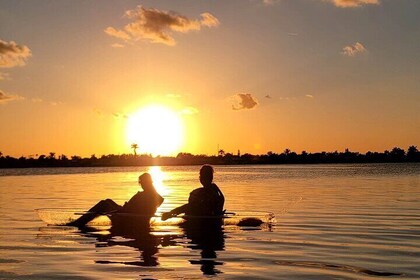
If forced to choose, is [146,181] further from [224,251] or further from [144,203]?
[224,251]

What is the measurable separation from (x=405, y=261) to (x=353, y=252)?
76.2 inches

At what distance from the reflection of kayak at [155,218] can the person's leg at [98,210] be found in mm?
213

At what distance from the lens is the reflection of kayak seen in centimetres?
2031

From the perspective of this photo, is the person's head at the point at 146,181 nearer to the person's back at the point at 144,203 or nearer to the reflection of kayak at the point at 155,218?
the person's back at the point at 144,203

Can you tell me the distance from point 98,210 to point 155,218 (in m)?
2.38

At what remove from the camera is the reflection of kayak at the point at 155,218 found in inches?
800

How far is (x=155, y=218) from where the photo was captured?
2116 centimetres

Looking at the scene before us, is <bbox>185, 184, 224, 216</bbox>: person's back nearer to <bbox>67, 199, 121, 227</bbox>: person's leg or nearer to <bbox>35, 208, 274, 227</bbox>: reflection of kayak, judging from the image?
<bbox>35, 208, 274, 227</bbox>: reflection of kayak

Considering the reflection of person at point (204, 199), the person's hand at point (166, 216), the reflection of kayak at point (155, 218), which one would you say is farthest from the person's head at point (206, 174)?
the person's hand at point (166, 216)

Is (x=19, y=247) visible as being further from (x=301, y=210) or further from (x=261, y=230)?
(x=301, y=210)

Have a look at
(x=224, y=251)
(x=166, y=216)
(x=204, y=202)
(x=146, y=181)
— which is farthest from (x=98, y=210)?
(x=224, y=251)

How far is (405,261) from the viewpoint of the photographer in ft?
45.1

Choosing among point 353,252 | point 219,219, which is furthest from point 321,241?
point 219,219

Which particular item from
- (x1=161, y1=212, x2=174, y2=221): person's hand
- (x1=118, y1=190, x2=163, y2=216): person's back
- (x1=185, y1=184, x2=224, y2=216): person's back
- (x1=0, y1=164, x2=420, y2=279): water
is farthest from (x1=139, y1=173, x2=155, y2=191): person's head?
(x1=185, y1=184, x2=224, y2=216): person's back
